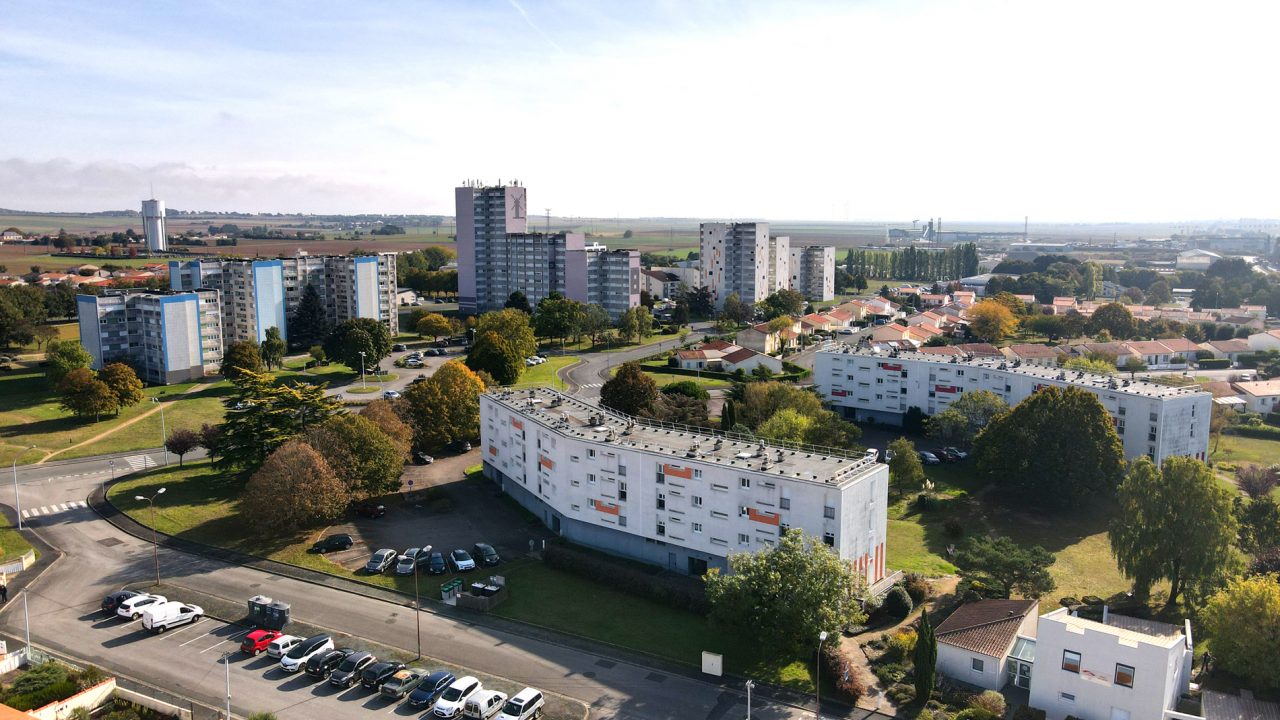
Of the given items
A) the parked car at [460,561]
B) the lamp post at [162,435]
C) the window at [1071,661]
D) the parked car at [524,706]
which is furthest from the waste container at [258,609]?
the window at [1071,661]

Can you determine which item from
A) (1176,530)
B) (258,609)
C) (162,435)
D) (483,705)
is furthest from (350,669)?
(162,435)

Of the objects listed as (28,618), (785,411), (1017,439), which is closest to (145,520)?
(28,618)

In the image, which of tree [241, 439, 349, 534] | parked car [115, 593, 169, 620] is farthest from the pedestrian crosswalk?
parked car [115, 593, 169, 620]

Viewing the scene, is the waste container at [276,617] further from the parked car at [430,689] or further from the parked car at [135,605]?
the parked car at [430,689]

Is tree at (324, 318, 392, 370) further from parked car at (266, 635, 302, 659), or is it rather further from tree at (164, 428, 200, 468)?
parked car at (266, 635, 302, 659)

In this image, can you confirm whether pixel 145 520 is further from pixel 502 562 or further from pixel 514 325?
pixel 514 325
